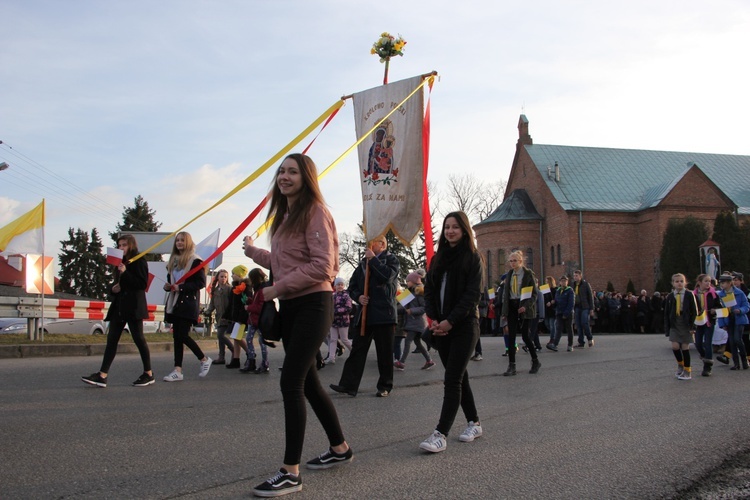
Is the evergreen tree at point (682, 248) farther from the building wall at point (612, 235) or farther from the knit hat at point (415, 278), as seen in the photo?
the knit hat at point (415, 278)

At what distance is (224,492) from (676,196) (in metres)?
54.9

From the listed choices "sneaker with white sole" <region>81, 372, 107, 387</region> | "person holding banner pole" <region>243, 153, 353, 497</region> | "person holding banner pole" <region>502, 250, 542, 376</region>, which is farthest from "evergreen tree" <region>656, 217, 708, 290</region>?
"person holding banner pole" <region>243, 153, 353, 497</region>

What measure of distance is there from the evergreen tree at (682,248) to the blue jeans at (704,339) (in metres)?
39.0

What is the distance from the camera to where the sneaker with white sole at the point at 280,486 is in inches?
152

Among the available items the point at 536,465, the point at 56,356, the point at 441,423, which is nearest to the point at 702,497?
the point at 536,465

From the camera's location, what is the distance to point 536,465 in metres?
4.71

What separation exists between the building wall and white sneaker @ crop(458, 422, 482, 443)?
48.5m

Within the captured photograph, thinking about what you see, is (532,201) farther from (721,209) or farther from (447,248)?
(447,248)

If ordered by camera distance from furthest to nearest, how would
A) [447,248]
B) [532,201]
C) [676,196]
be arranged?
[532,201] < [676,196] < [447,248]

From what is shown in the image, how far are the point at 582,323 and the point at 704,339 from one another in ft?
18.5

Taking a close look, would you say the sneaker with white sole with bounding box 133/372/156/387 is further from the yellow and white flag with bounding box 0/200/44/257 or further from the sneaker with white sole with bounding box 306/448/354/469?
the yellow and white flag with bounding box 0/200/44/257

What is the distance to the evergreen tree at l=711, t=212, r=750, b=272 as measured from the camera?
46219mm

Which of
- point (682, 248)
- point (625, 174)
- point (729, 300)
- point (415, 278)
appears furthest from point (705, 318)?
point (625, 174)

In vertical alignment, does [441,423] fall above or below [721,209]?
below
